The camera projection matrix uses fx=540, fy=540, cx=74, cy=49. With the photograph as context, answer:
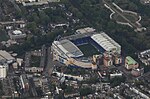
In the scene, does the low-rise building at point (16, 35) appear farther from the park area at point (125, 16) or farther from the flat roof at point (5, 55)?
the park area at point (125, 16)

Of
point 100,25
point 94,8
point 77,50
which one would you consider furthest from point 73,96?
point 94,8

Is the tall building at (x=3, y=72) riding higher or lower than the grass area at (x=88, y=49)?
lower

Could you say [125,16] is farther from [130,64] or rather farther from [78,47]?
[130,64]

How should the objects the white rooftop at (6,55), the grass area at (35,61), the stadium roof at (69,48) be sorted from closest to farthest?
1. the grass area at (35,61)
2. the white rooftop at (6,55)
3. the stadium roof at (69,48)

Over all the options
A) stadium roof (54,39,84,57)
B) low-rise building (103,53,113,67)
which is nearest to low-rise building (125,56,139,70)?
low-rise building (103,53,113,67)

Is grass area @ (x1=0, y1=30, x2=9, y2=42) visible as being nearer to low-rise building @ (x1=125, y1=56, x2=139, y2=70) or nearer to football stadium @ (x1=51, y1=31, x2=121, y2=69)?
football stadium @ (x1=51, y1=31, x2=121, y2=69)

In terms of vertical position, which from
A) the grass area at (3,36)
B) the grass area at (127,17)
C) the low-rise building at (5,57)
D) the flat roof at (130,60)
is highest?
the grass area at (127,17)

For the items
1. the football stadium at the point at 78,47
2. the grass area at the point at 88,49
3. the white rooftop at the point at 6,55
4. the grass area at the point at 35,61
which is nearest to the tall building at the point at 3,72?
the white rooftop at the point at 6,55
